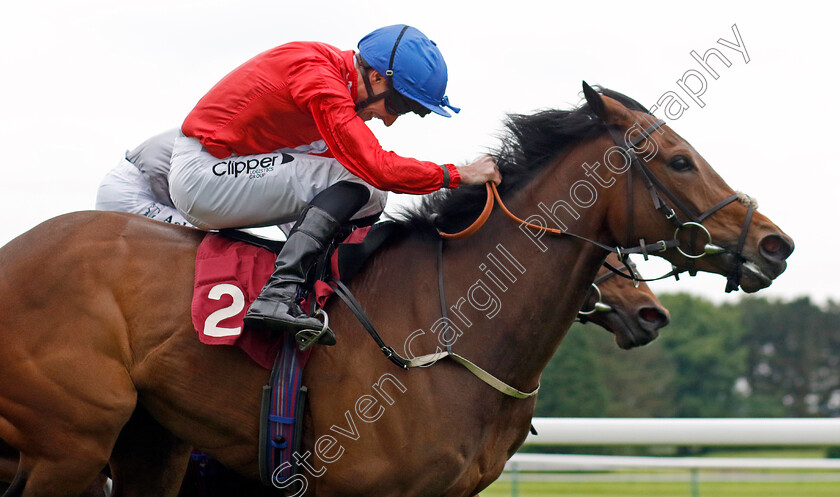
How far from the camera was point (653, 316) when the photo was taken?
5.07m

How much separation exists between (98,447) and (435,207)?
169cm

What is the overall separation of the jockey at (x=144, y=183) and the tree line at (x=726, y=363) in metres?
42.2

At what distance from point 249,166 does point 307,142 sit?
324mm

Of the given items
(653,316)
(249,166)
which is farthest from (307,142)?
(653,316)

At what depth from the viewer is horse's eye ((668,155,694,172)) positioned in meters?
3.43

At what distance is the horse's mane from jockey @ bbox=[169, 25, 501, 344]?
0.13m

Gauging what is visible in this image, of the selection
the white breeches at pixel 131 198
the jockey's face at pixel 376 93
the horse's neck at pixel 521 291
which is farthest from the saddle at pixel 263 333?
the white breeches at pixel 131 198

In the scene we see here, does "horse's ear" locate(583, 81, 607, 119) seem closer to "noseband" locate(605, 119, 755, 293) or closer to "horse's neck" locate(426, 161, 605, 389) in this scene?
"noseband" locate(605, 119, 755, 293)

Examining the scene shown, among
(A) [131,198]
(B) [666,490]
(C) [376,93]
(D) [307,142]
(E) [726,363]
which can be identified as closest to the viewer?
(C) [376,93]

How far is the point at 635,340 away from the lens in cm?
498

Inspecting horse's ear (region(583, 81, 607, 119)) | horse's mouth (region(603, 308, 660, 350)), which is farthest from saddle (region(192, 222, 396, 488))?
horse's mouth (region(603, 308, 660, 350))

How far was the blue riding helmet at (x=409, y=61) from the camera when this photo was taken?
3586 mm

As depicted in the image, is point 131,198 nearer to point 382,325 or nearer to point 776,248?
point 382,325

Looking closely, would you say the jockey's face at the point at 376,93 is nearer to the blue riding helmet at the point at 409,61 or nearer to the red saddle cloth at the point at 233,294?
the blue riding helmet at the point at 409,61
